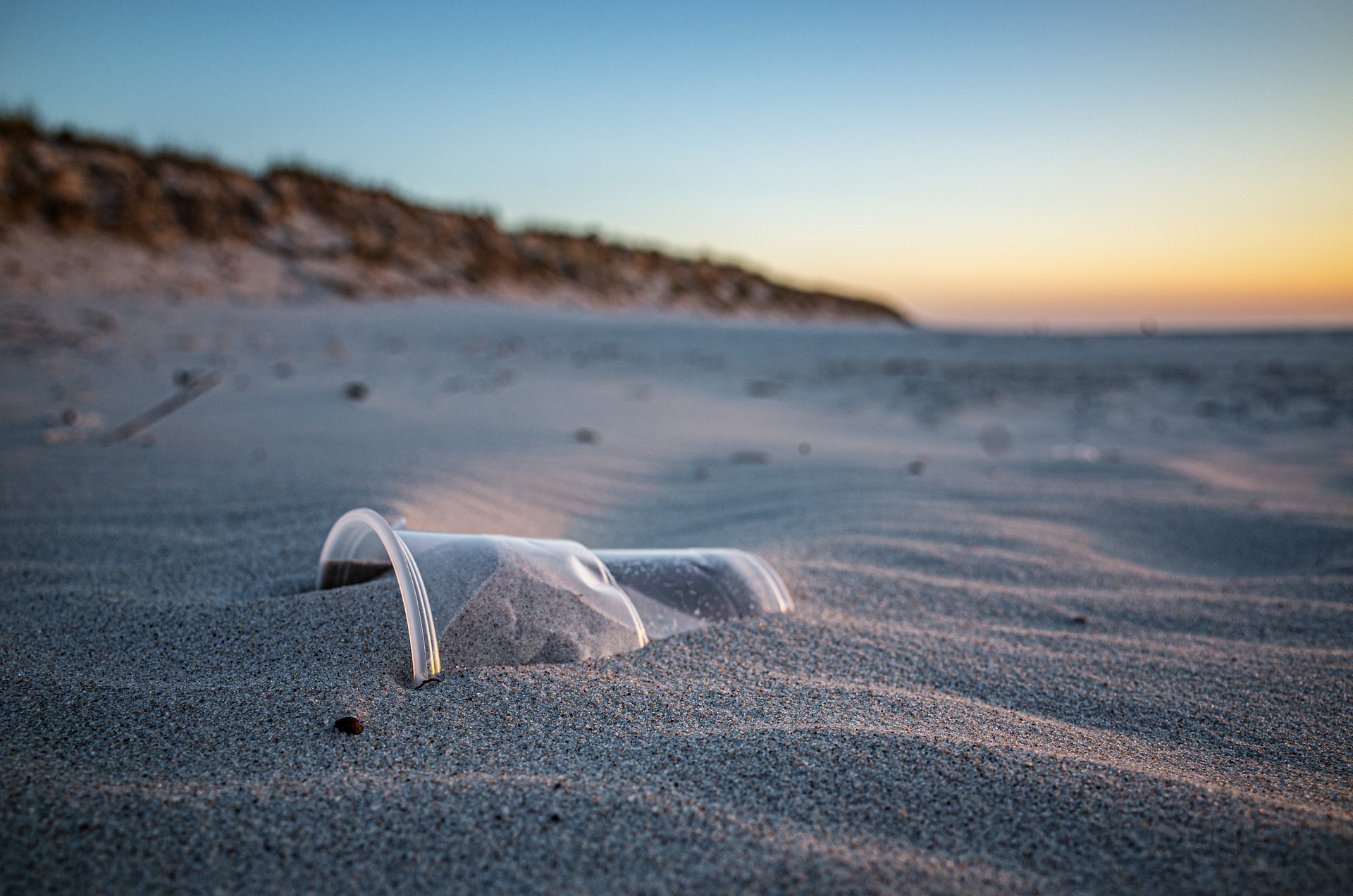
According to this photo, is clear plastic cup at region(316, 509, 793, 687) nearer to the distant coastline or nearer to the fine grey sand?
the fine grey sand

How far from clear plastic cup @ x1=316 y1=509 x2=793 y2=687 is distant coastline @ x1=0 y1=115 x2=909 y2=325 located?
7933 mm

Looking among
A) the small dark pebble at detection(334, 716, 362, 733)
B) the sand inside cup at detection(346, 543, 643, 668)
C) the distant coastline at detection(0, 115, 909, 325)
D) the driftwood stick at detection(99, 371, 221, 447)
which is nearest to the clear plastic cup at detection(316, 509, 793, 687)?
the sand inside cup at detection(346, 543, 643, 668)

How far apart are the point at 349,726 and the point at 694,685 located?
68 cm

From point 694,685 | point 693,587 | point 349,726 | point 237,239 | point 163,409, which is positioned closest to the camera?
point 349,726

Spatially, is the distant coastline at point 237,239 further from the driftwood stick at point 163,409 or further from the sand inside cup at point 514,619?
the sand inside cup at point 514,619

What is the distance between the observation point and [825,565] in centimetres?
257

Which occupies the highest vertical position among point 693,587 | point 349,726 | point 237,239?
point 237,239

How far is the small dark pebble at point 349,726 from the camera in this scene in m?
1.36

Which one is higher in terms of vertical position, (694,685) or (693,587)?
(693,587)

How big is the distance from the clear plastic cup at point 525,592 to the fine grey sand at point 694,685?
58mm

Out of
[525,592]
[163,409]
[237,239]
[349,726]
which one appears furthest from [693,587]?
[237,239]

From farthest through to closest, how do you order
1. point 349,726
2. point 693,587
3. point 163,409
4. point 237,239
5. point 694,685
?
point 237,239 → point 163,409 → point 693,587 → point 694,685 → point 349,726

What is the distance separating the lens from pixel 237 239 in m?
9.84

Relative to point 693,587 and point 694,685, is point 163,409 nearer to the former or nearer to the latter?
point 693,587
